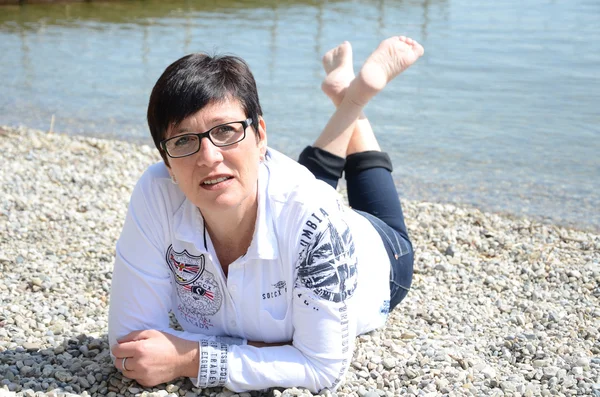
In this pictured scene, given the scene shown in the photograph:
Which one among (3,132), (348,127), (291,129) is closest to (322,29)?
(291,129)

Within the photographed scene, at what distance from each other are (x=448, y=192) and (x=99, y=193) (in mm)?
3224

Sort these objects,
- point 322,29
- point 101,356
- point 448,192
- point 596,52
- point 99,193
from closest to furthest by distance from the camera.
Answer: point 101,356 < point 99,193 < point 448,192 < point 596,52 < point 322,29

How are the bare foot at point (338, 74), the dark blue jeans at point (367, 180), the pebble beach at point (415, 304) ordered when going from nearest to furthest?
1. the pebble beach at point (415, 304)
2. the dark blue jeans at point (367, 180)
3. the bare foot at point (338, 74)

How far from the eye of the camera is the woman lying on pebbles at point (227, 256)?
258 cm

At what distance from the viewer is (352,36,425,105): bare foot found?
413 centimetres

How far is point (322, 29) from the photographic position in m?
16.5

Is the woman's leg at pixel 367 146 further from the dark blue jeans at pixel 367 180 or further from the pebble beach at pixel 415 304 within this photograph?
the pebble beach at pixel 415 304

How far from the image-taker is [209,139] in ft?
8.38

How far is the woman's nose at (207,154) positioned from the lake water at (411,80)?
14.5 ft

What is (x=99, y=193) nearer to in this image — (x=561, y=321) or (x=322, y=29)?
(x=561, y=321)

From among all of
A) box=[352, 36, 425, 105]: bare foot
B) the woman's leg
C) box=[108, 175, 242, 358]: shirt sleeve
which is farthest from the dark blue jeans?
box=[108, 175, 242, 358]: shirt sleeve

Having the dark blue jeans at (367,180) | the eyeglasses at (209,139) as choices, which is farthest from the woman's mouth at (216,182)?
the dark blue jeans at (367,180)

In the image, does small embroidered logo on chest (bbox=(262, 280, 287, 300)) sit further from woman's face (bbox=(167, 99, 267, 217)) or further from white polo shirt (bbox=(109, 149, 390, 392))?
woman's face (bbox=(167, 99, 267, 217))

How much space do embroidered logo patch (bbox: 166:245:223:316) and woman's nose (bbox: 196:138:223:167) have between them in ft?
1.55
